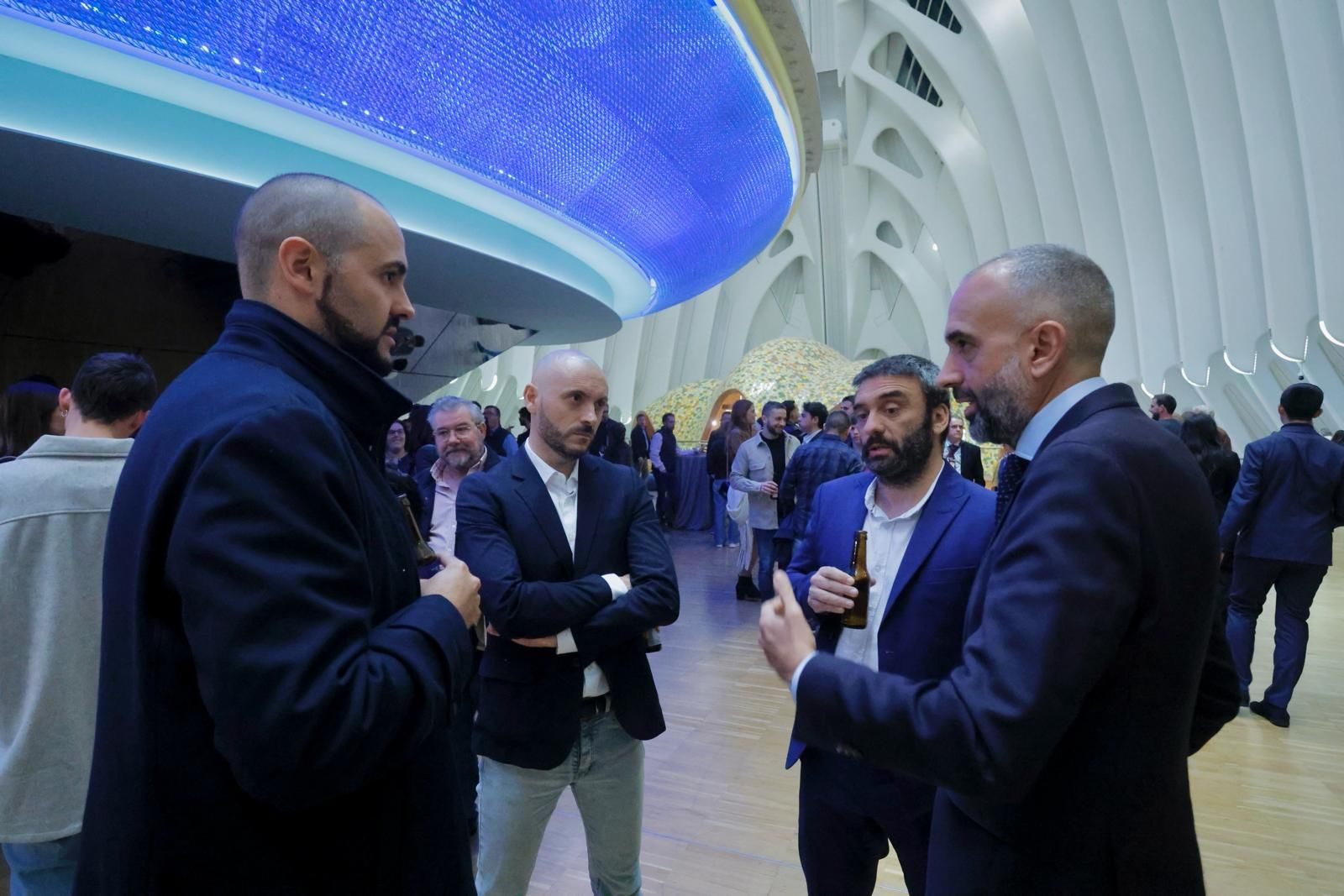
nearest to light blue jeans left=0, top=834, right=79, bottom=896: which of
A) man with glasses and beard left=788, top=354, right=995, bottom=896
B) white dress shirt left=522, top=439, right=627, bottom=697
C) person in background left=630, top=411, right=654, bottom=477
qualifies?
white dress shirt left=522, top=439, right=627, bottom=697

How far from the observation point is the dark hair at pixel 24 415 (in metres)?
2.28

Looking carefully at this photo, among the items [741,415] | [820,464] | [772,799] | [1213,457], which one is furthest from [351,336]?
[741,415]

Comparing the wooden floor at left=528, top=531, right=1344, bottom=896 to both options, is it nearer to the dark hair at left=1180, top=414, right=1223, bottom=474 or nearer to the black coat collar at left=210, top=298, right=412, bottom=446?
the dark hair at left=1180, top=414, right=1223, bottom=474

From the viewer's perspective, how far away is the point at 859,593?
65.0 inches

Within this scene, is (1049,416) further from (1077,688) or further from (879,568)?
(879,568)

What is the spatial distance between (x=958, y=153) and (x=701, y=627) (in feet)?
65.9

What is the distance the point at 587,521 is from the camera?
6.58 ft

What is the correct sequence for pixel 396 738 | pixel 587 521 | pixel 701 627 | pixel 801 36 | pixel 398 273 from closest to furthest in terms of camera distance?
pixel 396 738 → pixel 398 273 → pixel 587 521 → pixel 801 36 → pixel 701 627

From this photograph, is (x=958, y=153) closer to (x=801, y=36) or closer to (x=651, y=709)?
(x=801, y=36)

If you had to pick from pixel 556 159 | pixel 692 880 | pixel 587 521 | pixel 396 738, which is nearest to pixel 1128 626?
pixel 396 738

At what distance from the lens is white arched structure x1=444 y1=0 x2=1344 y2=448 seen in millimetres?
10430

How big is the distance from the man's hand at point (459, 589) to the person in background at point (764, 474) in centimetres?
516

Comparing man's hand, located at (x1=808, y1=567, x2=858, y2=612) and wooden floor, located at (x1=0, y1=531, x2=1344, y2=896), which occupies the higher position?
man's hand, located at (x1=808, y1=567, x2=858, y2=612)

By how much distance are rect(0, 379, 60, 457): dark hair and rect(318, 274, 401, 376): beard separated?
1935 mm
